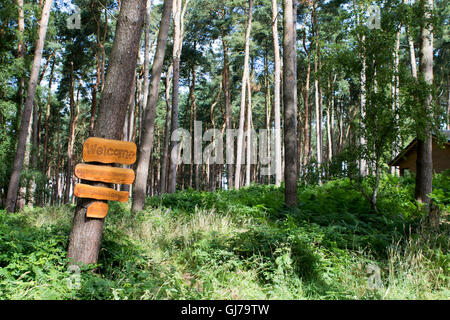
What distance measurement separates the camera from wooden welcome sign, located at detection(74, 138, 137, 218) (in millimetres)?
3848

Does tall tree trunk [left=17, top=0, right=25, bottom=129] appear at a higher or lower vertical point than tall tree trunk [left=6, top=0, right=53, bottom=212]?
higher

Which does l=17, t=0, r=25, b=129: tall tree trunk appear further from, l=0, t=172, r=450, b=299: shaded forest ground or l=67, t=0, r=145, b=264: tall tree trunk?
l=67, t=0, r=145, b=264: tall tree trunk

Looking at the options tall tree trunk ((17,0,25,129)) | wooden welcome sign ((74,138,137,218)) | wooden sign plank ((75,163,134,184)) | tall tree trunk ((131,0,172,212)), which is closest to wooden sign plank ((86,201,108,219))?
wooden welcome sign ((74,138,137,218))

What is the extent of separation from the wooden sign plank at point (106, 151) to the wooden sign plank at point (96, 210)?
0.54 metres

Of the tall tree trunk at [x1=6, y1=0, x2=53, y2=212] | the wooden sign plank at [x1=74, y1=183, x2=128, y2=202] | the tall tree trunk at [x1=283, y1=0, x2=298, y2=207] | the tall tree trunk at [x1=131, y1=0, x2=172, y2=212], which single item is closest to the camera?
the wooden sign plank at [x1=74, y1=183, x2=128, y2=202]

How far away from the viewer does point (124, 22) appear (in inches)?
166

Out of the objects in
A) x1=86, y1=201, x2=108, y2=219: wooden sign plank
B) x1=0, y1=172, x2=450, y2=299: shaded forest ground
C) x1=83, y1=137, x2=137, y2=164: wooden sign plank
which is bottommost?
x1=0, y1=172, x2=450, y2=299: shaded forest ground

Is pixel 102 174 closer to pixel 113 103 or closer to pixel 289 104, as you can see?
pixel 113 103

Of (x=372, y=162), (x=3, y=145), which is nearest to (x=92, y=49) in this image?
(x=3, y=145)

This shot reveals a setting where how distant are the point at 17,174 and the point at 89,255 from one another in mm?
9834

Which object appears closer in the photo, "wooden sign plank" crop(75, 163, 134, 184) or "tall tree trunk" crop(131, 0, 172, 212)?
"wooden sign plank" crop(75, 163, 134, 184)

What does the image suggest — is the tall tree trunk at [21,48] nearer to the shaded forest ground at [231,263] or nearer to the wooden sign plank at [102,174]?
the shaded forest ground at [231,263]

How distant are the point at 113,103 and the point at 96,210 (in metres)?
1.37

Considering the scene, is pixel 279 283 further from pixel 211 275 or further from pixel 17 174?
pixel 17 174
